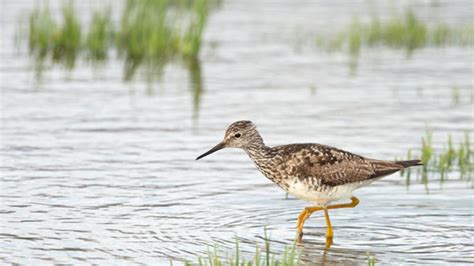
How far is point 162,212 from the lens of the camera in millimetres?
11336

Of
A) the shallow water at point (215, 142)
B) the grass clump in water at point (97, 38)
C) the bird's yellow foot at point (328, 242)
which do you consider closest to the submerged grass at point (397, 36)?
the shallow water at point (215, 142)

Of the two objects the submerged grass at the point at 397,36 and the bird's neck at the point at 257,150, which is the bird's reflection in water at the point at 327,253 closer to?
the bird's neck at the point at 257,150

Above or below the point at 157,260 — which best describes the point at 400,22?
above

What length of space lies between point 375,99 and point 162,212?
22.0 ft

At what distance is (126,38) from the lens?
2083cm

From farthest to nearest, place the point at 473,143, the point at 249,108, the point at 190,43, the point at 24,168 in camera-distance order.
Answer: the point at 190,43 → the point at 249,108 → the point at 473,143 → the point at 24,168

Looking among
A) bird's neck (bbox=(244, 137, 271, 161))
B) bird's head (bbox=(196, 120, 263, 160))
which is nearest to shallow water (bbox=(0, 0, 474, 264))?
bird's neck (bbox=(244, 137, 271, 161))

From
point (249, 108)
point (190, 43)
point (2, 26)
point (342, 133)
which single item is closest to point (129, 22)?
point (190, 43)

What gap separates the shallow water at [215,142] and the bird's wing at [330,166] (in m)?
0.54

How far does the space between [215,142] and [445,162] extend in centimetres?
328

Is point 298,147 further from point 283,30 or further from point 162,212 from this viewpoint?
point 283,30

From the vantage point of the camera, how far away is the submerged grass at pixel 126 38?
66.1 feet

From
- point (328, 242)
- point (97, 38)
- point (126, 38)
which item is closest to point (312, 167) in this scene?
point (328, 242)

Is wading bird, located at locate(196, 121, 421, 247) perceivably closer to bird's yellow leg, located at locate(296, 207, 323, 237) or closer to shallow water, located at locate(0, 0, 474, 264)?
bird's yellow leg, located at locate(296, 207, 323, 237)
